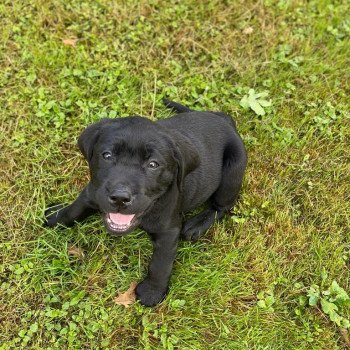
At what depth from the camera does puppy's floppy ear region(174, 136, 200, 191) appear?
3.21 metres

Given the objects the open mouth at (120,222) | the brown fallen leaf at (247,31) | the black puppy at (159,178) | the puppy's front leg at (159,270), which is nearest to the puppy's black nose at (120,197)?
the black puppy at (159,178)

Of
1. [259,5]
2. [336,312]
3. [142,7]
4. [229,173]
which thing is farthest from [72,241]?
[259,5]

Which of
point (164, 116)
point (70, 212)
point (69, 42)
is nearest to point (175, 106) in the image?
point (164, 116)

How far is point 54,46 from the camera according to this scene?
16.1 ft

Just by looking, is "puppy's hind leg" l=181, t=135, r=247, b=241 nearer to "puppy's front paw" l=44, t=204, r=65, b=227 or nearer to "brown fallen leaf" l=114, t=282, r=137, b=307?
"brown fallen leaf" l=114, t=282, r=137, b=307

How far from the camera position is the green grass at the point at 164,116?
375 cm

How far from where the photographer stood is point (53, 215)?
404cm

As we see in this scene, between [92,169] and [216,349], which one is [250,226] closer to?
[216,349]

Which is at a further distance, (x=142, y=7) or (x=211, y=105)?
(x=142, y=7)

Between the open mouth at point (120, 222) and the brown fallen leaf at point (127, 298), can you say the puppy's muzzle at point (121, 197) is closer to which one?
the open mouth at point (120, 222)

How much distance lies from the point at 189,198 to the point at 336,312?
1.45 m

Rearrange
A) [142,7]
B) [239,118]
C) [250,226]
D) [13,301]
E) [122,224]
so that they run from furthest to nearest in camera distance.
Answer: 1. [142,7]
2. [239,118]
3. [250,226]
4. [13,301]
5. [122,224]

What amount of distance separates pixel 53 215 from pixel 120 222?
1.05 m

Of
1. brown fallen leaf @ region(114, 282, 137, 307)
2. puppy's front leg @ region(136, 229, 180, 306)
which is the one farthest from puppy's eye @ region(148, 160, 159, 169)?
brown fallen leaf @ region(114, 282, 137, 307)
